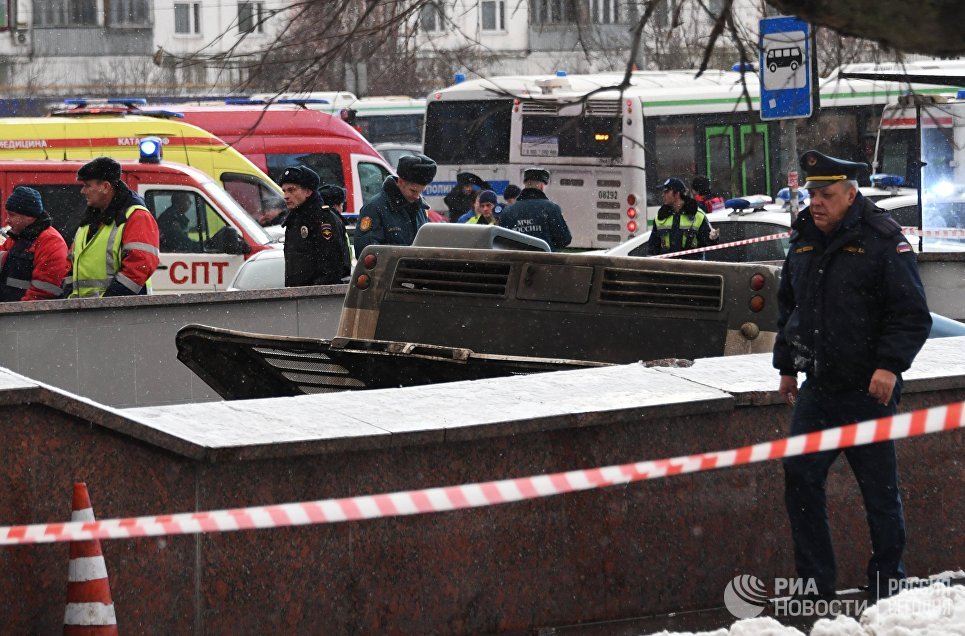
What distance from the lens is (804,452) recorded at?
5383mm

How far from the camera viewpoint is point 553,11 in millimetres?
6406

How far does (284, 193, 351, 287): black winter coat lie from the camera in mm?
11250

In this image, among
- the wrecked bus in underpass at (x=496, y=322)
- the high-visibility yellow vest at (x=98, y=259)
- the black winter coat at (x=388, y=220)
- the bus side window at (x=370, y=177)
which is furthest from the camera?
the bus side window at (x=370, y=177)

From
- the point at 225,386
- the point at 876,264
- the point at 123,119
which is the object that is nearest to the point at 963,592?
the point at 876,264

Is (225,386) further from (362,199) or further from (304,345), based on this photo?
(362,199)

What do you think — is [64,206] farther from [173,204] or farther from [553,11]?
[553,11]

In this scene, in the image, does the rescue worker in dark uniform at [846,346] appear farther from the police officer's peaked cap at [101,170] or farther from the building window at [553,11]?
the police officer's peaked cap at [101,170]

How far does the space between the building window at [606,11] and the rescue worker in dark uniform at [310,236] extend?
3912mm

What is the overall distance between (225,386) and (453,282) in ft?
4.13

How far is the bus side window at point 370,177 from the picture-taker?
24.0 m

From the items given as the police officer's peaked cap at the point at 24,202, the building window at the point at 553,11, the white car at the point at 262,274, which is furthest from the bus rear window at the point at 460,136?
the building window at the point at 553,11

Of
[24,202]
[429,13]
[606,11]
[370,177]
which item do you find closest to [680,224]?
[24,202]

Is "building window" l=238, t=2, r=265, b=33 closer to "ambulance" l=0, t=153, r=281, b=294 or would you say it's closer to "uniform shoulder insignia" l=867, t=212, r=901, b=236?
"uniform shoulder insignia" l=867, t=212, r=901, b=236

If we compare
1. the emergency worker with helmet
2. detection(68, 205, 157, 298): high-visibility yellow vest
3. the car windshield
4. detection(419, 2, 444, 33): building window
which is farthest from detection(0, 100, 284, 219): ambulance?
detection(419, 2, 444, 33): building window
